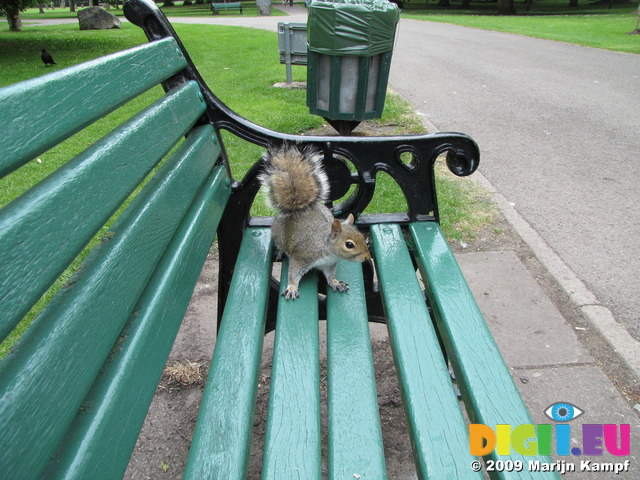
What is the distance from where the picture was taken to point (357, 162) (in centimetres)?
195

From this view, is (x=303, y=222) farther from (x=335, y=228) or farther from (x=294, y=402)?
(x=294, y=402)

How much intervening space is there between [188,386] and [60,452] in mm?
1434

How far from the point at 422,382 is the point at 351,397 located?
185 millimetres

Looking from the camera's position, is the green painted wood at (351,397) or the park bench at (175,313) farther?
the green painted wood at (351,397)

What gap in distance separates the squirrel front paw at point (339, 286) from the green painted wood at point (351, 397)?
2.3 inches

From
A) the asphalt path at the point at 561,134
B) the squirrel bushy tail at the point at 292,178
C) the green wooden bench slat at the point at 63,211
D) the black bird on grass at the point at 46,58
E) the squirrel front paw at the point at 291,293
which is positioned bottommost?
the black bird on grass at the point at 46,58

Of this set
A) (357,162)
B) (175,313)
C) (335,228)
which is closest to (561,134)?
(357,162)

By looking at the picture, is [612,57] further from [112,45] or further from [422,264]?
[112,45]

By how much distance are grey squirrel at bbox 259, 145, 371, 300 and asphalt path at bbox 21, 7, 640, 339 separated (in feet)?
5.45

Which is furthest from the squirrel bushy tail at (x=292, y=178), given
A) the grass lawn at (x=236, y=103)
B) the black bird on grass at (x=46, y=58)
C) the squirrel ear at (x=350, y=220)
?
the black bird on grass at (x=46, y=58)

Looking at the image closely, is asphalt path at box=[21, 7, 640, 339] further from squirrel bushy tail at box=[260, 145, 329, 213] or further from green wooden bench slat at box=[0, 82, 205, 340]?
green wooden bench slat at box=[0, 82, 205, 340]

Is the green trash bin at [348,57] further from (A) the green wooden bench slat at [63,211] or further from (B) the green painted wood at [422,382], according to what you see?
(A) the green wooden bench slat at [63,211]

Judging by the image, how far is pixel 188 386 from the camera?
218 cm

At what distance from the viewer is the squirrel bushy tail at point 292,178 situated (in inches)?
72.1
